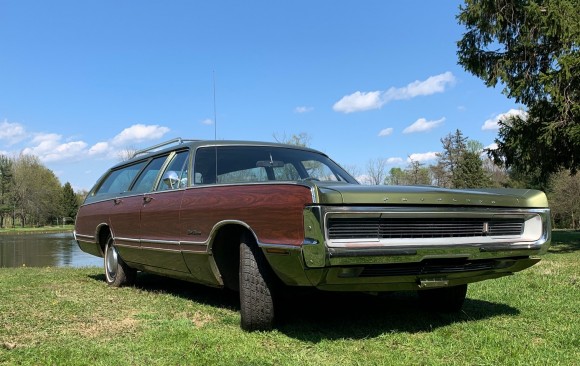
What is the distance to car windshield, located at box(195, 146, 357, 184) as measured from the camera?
→ 486 centimetres

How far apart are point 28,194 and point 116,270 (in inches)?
3101

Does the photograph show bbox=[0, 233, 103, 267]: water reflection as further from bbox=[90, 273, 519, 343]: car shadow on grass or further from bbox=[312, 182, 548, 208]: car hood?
bbox=[312, 182, 548, 208]: car hood

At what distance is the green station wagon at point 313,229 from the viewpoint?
3.25 meters

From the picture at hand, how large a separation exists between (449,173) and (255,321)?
215 feet

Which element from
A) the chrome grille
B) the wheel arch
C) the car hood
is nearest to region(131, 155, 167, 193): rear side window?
the wheel arch

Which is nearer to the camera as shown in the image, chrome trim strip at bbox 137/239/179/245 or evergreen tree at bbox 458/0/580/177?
chrome trim strip at bbox 137/239/179/245

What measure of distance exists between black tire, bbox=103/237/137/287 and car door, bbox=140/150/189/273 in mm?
962

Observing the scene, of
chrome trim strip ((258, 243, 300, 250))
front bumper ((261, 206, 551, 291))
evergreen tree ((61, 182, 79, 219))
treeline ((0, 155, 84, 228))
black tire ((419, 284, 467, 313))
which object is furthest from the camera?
evergreen tree ((61, 182, 79, 219))

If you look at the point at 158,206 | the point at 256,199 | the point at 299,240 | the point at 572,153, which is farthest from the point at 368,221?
the point at 572,153

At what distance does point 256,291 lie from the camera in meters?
3.73

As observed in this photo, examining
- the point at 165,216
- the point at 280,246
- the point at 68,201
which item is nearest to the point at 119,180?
the point at 165,216

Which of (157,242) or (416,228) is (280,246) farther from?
(157,242)

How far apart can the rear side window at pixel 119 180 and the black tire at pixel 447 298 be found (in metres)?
3.81

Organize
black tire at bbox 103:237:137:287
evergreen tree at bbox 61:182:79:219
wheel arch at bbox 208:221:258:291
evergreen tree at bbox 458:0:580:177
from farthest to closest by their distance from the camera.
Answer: evergreen tree at bbox 61:182:79:219 → evergreen tree at bbox 458:0:580:177 → black tire at bbox 103:237:137:287 → wheel arch at bbox 208:221:258:291
